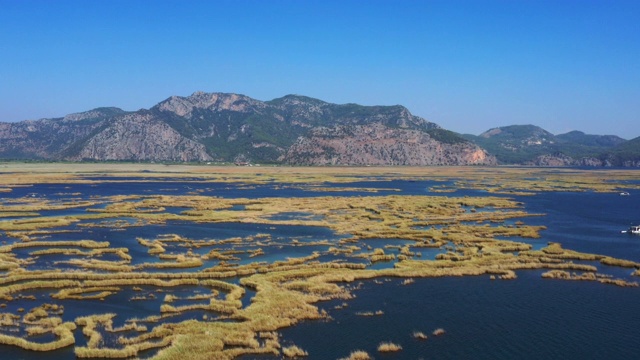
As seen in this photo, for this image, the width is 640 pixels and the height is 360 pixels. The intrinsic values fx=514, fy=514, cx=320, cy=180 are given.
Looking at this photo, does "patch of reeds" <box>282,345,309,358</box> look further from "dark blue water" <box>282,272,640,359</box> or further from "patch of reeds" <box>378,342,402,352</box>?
"patch of reeds" <box>378,342,402,352</box>

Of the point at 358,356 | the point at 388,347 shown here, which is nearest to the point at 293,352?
the point at 358,356

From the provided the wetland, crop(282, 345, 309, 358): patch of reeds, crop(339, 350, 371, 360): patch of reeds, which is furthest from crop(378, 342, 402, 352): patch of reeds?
crop(282, 345, 309, 358): patch of reeds

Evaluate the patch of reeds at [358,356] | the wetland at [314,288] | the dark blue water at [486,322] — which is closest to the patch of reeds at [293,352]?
the wetland at [314,288]

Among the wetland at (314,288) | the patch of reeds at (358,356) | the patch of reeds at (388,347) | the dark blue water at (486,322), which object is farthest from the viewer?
the wetland at (314,288)

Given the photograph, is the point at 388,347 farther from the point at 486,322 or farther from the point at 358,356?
the point at 486,322

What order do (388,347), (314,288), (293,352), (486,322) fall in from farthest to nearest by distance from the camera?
(314,288) → (486,322) → (388,347) → (293,352)

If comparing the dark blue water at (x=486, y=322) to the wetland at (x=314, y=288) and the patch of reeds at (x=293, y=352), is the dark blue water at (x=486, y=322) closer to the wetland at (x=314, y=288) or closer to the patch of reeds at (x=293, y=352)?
the wetland at (x=314, y=288)

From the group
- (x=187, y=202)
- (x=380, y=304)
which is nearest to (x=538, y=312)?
(x=380, y=304)

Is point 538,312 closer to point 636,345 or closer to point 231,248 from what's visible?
point 636,345
